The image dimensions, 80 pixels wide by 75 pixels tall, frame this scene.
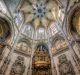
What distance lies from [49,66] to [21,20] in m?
7.53

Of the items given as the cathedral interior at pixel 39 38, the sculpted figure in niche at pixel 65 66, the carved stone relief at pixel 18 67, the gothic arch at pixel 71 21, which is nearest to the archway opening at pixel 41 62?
the cathedral interior at pixel 39 38

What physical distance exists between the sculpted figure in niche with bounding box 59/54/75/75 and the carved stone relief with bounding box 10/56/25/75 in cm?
444

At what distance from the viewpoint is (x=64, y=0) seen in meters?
18.8

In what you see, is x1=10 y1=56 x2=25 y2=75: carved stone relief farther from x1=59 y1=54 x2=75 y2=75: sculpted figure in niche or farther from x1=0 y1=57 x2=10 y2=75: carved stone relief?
x1=59 y1=54 x2=75 y2=75: sculpted figure in niche

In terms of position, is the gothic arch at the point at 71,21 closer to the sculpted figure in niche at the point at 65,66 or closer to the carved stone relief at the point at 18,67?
the sculpted figure in niche at the point at 65,66

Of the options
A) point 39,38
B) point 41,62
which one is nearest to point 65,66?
point 41,62

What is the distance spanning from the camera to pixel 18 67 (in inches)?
721

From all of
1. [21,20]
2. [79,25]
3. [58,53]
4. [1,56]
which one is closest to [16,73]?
[1,56]

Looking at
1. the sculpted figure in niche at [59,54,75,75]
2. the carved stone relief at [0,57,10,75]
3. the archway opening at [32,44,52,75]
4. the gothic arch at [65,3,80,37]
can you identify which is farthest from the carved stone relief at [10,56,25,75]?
the gothic arch at [65,3,80,37]

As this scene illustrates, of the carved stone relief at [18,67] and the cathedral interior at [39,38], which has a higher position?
the cathedral interior at [39,38]

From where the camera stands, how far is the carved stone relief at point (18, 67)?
58.3 ft

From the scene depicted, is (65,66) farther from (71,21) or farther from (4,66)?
(4,66)

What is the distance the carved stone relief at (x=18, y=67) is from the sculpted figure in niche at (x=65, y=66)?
444 centimetres

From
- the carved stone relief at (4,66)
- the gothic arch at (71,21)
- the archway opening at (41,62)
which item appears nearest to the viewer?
the carved stone relief at (4,66)
